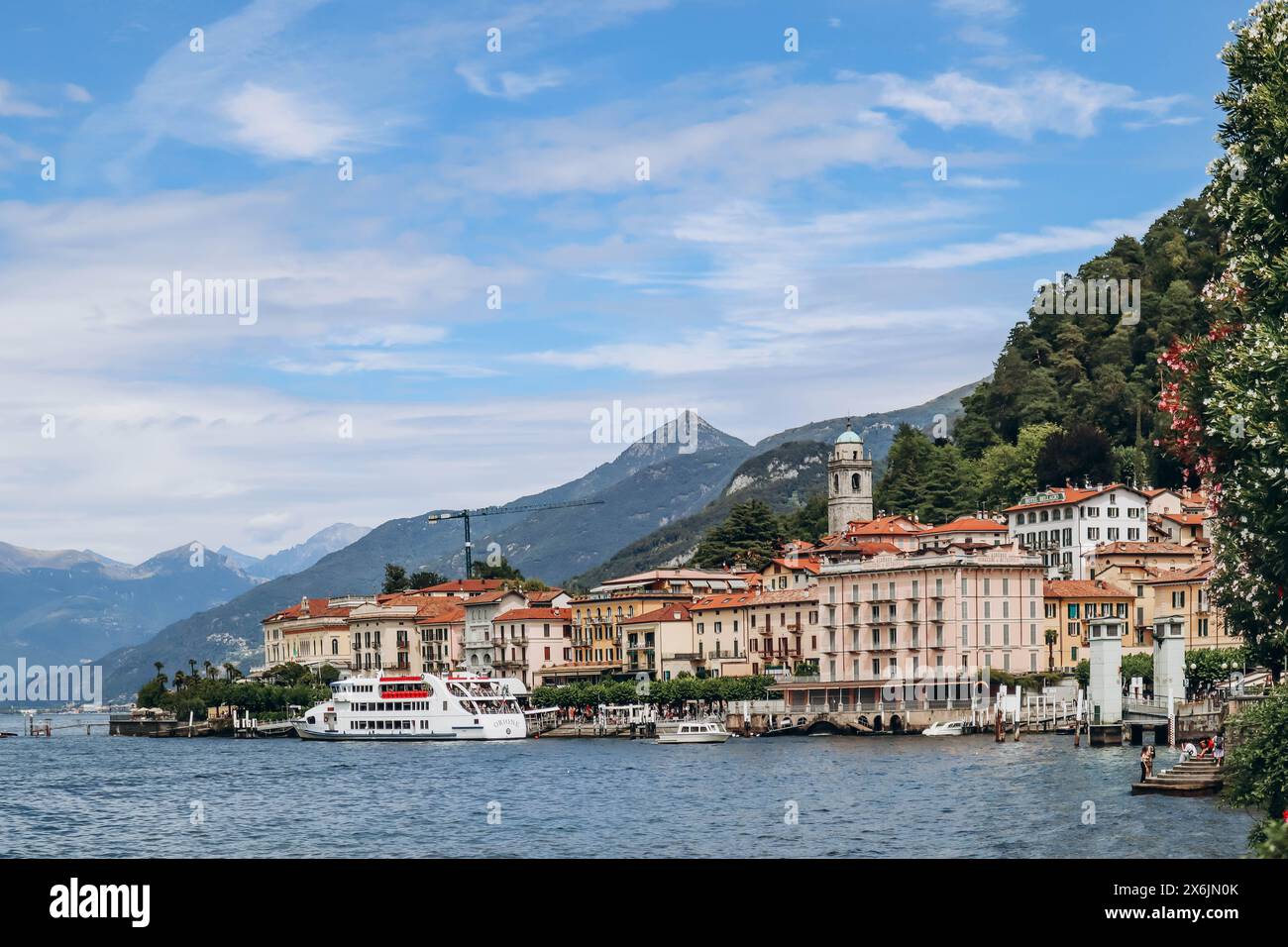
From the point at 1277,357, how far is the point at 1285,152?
4.99 metres

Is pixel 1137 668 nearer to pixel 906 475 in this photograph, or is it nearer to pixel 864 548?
pixel 864 548

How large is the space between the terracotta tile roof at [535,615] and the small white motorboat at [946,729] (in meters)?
53.2

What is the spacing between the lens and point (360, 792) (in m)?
76.1

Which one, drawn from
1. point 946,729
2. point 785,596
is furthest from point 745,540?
point 946,729

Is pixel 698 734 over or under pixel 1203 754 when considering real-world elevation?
under

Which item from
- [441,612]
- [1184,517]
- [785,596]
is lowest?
[441,612]

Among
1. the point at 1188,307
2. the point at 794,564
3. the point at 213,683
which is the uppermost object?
the point at 1188,307

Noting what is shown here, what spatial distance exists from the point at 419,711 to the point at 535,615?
3043 centimetres

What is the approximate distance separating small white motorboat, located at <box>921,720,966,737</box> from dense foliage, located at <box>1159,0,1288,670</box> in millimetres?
68773

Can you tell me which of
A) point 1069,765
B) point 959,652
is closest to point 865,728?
point 959,652

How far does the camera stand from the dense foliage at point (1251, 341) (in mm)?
35031

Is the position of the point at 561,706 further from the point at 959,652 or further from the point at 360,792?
the point at 360,792

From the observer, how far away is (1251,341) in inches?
1455

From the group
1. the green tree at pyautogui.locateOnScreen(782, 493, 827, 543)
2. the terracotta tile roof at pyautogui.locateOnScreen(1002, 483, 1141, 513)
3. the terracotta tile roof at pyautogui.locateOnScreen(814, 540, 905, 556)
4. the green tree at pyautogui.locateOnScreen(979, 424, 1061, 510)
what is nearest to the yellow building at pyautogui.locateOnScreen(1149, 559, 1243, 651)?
the terracotta tile roof at pyautogui.locateOnScreen(1002, 483, 1141, 513)
